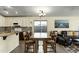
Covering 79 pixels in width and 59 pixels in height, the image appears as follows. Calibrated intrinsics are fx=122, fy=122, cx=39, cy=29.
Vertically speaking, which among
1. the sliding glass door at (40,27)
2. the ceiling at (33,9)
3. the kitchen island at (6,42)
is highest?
the ceiling at (33,9)

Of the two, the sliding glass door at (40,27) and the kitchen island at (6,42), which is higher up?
the sliding glass door at (40,27)

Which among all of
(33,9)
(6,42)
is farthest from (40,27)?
(6,42)

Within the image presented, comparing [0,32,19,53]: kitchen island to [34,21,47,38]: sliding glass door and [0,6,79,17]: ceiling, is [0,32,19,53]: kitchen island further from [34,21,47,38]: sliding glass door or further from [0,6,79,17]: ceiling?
[34,21,47,38]: sliding glass door

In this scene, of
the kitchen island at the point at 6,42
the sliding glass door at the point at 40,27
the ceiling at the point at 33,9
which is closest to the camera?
the ceiling at the point at 33,9

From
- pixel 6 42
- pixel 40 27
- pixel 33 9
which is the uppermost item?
pixel 33 9

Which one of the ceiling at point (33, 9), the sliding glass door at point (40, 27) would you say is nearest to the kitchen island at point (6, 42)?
the ceiling at point (33, 9)

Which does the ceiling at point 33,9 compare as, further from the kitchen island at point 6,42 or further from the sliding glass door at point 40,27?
the kitchen island at point 6,42

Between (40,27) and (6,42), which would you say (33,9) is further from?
(6,42)

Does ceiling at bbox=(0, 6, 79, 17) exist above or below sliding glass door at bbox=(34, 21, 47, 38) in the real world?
above

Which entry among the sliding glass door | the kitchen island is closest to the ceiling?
the sliding glass door

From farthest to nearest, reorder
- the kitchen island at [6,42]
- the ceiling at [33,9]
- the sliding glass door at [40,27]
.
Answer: the kitchen island at [6,42] < the sliding glass door at [40,27] < the ceiling at [33,9]
